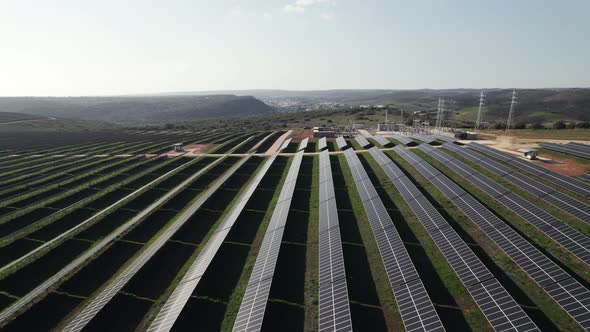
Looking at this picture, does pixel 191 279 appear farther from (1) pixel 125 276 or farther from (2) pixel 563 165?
(2) pixel 563 165

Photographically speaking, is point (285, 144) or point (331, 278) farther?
point (285, 144)

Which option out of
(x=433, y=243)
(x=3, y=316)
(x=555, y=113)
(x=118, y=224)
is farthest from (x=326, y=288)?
(x=555, y=113)

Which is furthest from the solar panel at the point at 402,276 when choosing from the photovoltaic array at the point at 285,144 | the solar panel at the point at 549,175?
the photovoltaic array at the point at 285,144

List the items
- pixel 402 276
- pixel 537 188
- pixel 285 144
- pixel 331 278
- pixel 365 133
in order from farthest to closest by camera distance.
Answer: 1. pixel 365 133
2. pixel 285 144
3. pixel 537 188
4. pixel 331 278
5. pixel 402 276

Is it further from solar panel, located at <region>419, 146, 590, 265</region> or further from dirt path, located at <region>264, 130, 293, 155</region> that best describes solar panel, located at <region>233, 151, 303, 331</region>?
dirt path, located at <region>264, 130, 293, 155</region>

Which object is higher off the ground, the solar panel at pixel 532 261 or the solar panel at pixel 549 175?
the solar panel at pixel 549 175

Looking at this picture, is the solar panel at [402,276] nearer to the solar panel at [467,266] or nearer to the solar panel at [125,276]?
the solar panel at [467,266]

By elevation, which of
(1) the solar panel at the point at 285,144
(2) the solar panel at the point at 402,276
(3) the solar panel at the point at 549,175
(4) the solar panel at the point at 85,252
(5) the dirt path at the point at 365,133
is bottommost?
(5) the dirt path at the point at 365,133

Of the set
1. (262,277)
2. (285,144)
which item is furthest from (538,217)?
(285,144)
